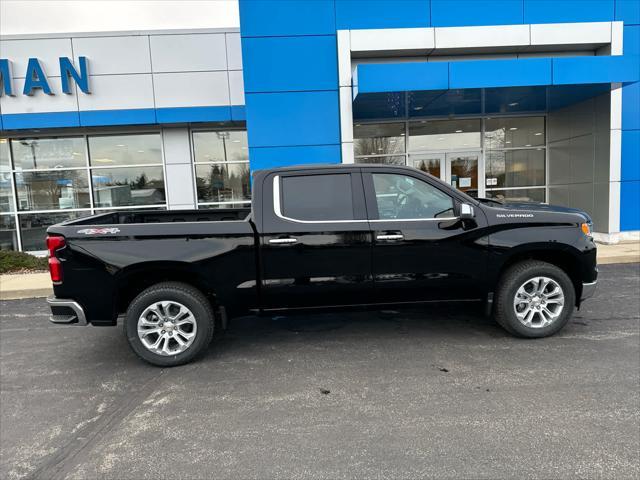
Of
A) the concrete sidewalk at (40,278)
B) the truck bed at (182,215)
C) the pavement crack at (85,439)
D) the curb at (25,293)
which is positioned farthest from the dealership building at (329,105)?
the pavement crack at (85,439)

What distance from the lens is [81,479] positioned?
9.25 ft

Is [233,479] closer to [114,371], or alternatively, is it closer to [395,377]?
[395,377]

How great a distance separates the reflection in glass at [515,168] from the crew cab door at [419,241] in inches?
378

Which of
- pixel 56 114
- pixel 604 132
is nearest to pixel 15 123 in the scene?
pixel 56 114

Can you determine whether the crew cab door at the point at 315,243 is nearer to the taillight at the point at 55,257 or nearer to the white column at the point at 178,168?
the taillight at the point at 55,257

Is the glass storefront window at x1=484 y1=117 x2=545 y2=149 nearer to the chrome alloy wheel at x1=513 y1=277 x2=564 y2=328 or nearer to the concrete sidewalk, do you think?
the concrete sidewalk

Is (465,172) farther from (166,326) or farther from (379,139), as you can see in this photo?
(166,326)

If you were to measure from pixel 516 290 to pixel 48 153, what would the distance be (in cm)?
1355

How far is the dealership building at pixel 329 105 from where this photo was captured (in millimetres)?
10047

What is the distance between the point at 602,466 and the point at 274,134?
8.78 m

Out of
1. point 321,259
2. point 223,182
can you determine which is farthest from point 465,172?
point 321,259

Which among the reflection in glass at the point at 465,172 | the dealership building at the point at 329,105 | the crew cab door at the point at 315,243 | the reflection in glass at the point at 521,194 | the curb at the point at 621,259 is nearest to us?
Answer: the crew cab door at the point at 315,243

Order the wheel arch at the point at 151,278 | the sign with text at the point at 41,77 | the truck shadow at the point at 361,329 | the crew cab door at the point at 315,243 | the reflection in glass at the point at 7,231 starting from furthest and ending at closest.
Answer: the reflection in glass at the point at 7,231, the sign with text at the point at 41,77, the truck shadow at the point at 361,329, the crew cab door at the point at 315,243, the wheel arch at the point at 151,278

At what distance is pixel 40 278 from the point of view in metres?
9.59
